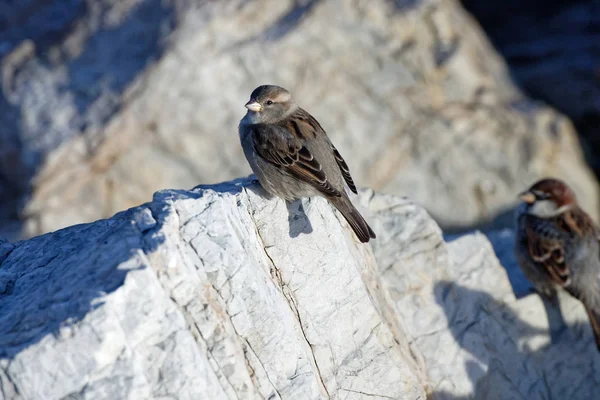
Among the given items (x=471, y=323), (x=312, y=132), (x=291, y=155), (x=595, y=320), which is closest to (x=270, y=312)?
(x=291, y=155)

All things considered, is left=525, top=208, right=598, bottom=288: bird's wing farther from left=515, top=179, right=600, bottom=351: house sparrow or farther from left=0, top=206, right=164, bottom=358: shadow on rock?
left=0, top=206, right=164, bottom=358: shadow on rock

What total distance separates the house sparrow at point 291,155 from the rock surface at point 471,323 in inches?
27.3

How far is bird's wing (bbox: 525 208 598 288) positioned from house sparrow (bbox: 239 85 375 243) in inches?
94.6

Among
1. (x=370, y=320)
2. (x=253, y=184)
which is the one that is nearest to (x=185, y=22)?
(x=253, y=184)

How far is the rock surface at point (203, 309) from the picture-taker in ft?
12.2

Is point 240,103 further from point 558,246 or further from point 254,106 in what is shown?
point 558,246

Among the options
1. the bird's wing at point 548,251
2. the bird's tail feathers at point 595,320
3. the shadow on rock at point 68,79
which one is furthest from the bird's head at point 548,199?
the shadow on rock at point 68,79

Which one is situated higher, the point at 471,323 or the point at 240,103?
the point at 240,103

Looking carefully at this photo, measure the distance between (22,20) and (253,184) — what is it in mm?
7256

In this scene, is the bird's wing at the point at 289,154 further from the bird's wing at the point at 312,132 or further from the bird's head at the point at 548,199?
the bird's head at the point at 548,199

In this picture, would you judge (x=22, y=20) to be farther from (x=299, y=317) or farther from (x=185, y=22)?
(x=299, y=317)

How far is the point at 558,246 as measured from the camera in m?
7.66

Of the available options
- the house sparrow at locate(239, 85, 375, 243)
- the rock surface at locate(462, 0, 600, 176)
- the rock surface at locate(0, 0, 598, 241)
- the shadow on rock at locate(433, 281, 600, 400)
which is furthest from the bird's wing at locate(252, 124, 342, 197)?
the rock surface at locate(462, 0, 600, 176)

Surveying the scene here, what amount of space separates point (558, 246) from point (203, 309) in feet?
15.3
